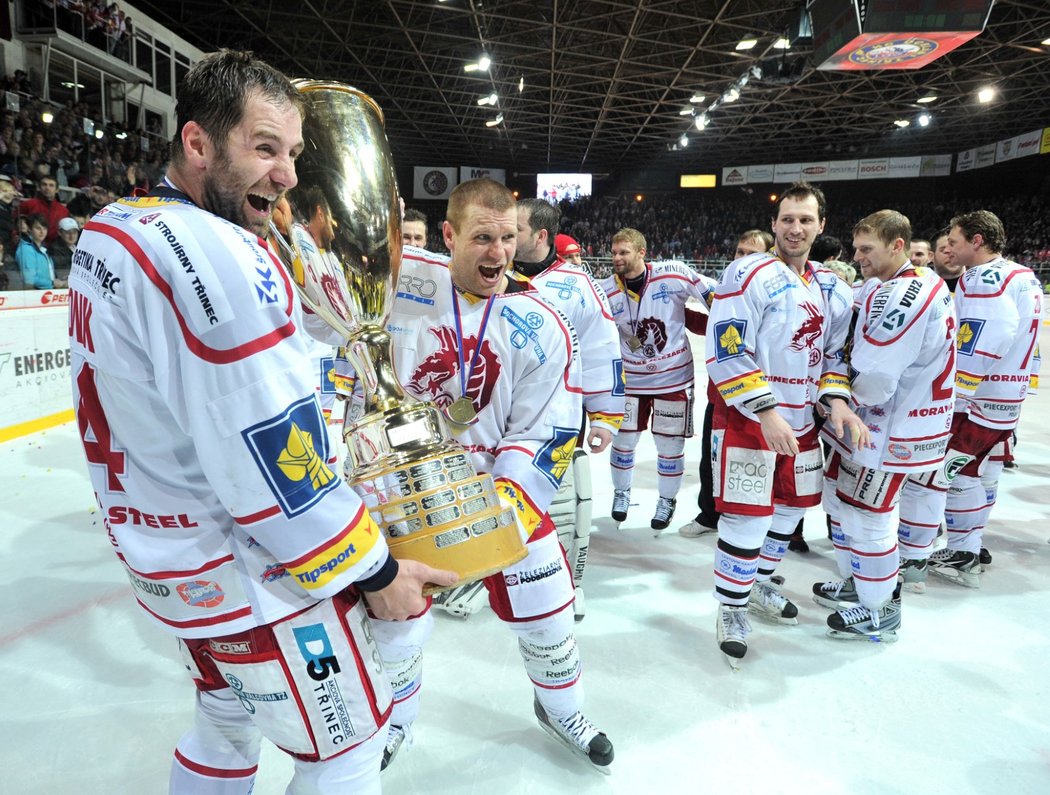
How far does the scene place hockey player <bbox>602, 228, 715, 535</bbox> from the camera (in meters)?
4.16

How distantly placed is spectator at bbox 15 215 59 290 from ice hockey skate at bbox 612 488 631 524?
5032 millimetres

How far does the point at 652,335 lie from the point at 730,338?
1720 millimetres

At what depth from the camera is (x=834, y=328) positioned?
272 cm

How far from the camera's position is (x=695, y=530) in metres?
3.92

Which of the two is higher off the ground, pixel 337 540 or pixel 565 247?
pixel 565 247

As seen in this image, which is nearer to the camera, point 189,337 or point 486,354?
point 189,337

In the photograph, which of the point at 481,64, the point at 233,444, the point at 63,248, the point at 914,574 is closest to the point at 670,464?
the point at 914,574

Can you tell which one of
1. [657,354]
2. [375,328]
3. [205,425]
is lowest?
[657,354]

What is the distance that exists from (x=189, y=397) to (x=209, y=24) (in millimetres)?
16718

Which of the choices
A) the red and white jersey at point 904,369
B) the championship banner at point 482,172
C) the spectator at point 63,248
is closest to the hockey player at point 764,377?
the red and white jersey at point 904,369

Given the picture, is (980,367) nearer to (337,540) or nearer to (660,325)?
(660,325)

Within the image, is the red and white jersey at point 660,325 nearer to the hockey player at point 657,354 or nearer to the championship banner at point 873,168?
the hockey player at point 657,354

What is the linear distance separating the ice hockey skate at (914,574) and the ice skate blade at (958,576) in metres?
0.21

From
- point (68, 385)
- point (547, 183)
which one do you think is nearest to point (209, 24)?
point (68, 385)
